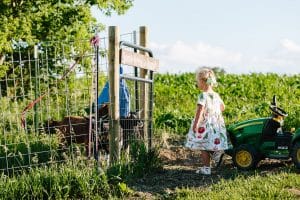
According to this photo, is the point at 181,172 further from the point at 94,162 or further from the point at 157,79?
the point at 157,79

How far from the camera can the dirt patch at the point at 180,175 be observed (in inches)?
290

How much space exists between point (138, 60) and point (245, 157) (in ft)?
6.42

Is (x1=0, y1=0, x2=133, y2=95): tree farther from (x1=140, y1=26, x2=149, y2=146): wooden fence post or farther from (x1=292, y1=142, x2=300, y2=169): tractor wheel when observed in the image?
(x1=292, y1=142, x2=300, y2=169): tractor wheel

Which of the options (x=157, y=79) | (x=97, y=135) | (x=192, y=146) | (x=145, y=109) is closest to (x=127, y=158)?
(x=97, y=135)

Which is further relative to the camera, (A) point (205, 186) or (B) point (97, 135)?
(B) point (97, 135)

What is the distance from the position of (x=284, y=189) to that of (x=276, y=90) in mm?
14229

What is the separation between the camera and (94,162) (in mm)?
7781

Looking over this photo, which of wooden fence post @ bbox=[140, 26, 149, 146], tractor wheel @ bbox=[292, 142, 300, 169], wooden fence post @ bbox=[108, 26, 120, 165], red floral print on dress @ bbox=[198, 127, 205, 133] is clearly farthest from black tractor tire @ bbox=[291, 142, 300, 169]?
wooden fence post @ bbox=[140, 26, 149, 146]

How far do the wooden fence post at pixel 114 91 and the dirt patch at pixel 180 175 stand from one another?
521 millimetres

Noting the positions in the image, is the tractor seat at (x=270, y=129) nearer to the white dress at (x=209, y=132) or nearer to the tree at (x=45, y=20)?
the white dress at (x=209, y=132)

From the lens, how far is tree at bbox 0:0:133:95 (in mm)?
14789

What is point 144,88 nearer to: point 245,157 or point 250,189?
point 245,157

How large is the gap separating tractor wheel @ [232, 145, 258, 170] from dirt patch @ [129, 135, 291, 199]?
12 centimetres

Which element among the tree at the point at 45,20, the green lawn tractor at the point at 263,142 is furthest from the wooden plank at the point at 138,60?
the tree at the point at 45,20
